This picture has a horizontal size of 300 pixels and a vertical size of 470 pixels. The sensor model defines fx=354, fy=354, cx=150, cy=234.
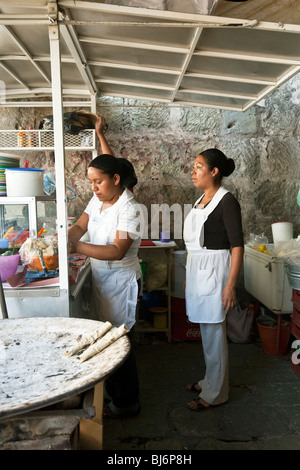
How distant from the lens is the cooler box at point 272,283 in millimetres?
3336

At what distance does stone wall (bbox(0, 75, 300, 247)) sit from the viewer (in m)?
3.93

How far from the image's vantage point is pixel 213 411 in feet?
8.55

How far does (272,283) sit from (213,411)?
134 centimetres

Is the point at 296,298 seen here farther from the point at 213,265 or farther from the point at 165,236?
the point at 165,236

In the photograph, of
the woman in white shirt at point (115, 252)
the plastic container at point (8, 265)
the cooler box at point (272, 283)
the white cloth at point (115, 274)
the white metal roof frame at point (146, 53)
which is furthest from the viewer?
the cooler box at point (272, 283)

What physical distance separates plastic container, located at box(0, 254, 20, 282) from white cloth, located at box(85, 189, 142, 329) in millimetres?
561

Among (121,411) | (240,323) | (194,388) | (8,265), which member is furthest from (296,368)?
(8,265)

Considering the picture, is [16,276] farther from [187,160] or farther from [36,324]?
[187,160]

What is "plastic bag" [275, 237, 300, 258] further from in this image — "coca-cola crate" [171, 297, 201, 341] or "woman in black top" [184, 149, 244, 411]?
"coca-cola crate" [171, 297, 201, 341]

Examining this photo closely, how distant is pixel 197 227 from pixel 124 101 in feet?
6.72

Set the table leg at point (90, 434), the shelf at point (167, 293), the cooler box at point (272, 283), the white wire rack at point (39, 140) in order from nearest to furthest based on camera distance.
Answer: the table leg at point (90, 434) → the white wire rack at point (39, 140) → the cooler box at point (272, 283) → the shelf at point (167, 293)

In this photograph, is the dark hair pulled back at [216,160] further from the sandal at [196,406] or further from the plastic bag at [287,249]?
the sandal at [196,406]

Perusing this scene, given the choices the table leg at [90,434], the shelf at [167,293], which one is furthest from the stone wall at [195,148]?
the table leg at [90,434]

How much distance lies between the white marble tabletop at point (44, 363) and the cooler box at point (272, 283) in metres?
2.31
